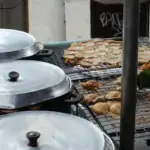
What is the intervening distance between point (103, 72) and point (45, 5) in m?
1.77

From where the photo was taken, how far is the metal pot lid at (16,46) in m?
1.62

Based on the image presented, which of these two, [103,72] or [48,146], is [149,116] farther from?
[48,146]

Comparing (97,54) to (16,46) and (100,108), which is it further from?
(100,108)

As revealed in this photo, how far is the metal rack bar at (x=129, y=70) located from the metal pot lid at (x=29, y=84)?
34 centimetres

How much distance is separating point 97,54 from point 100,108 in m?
0.70

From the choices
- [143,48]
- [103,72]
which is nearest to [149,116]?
[103,72]

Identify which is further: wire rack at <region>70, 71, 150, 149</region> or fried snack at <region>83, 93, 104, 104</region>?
fried snack at <region>83, 93, 104, 104</region>

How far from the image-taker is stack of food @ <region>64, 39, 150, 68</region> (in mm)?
2016

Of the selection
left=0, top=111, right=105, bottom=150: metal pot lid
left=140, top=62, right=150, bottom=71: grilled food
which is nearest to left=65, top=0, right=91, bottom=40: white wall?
left=140, top=62, right=150, bottom=71: grilled food

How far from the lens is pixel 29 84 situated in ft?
4.01

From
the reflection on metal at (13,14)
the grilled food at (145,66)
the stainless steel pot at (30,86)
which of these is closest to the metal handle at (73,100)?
the stainless steel pot at (30,86)

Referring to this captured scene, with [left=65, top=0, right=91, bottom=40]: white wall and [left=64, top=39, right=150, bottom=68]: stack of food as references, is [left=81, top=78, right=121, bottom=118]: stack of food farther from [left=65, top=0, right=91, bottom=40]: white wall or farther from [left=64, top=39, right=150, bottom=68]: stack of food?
[left=65, top=0, right=91, bottom=40]: white wall

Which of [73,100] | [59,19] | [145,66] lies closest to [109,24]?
[145,66]

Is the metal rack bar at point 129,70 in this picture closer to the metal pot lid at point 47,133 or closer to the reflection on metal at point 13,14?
the metal pot lid at point 47,133
